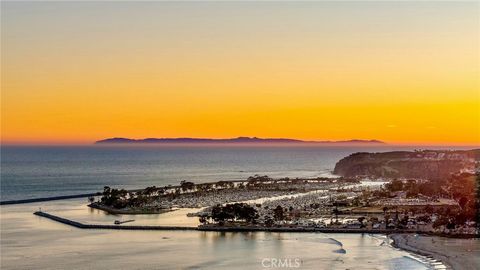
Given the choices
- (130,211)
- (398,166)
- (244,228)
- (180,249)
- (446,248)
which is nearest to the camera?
(446,248)

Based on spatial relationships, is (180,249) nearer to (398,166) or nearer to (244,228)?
(244,228)

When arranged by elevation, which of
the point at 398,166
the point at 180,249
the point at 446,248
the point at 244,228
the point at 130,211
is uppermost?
the point at 398,166

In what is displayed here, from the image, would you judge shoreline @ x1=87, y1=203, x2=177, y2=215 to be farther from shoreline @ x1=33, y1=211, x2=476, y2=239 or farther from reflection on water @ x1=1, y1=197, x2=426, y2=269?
reflection on water @ x1=1, y1=197, x2=426, y2=269

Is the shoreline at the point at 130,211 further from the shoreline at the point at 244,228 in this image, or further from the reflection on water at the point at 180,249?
the reflection on water at the point at 180,249

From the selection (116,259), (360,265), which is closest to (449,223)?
(360,265)

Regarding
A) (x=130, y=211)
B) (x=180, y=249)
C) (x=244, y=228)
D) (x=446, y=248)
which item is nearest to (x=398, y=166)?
(x=130, y=211)

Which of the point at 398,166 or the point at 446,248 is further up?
the point at 398,166
